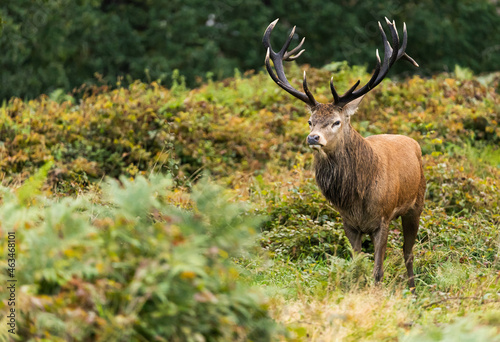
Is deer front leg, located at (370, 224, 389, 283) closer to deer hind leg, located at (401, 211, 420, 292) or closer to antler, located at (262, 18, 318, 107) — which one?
deer hind leg, located at (401, 211, 420, 292)

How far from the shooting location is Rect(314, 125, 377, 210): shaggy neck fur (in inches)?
244

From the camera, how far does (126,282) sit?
3592 mm

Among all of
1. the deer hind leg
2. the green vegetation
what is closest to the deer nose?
the deer hind leg

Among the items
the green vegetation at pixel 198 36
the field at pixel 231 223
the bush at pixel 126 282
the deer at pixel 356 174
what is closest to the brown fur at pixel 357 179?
the deer at pixel 356 174

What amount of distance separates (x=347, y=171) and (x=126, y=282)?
3.12 metres

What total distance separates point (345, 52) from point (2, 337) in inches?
766

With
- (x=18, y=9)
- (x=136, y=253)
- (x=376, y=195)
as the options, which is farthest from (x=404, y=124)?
(x=18, y=9)

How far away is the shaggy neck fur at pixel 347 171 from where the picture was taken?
20.3ft

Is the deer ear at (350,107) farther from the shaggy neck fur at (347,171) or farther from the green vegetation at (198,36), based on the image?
the green vegetation at (198,36)

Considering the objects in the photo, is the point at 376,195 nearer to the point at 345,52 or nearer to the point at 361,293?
the point at 361,293

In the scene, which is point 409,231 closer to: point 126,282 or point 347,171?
point 347,171

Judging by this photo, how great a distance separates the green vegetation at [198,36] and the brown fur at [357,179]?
38.5ft

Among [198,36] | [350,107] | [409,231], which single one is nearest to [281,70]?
[350,107]

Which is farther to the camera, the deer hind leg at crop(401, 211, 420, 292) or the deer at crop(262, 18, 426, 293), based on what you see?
the deer hind leg at crop(401, 211, 420, 292)
